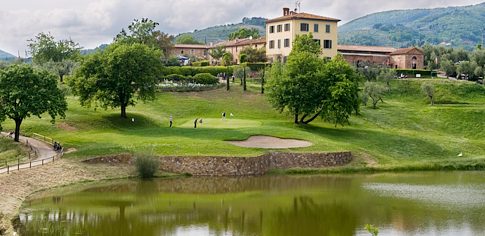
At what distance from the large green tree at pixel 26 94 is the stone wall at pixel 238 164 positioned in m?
11.0

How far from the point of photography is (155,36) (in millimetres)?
114312

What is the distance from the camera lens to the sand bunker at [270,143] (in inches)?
2172

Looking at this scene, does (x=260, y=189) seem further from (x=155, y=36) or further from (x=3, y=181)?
(x=155, y=36)

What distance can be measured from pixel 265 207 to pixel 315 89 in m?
27.5

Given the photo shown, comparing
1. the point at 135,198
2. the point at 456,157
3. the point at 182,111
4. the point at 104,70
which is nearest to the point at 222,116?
the point at 182,111

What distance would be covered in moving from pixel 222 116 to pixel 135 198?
31729 mm

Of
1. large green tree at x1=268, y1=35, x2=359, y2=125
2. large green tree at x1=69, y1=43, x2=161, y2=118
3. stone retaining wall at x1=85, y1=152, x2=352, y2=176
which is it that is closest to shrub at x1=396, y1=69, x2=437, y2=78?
large green tree at x1=268, y1=35, x2=359, y2=125

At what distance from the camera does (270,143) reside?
2219 inches

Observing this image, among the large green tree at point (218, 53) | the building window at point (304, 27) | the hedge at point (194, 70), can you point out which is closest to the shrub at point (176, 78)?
the hedge at point (194, 70)

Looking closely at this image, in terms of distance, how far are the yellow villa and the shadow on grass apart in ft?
109

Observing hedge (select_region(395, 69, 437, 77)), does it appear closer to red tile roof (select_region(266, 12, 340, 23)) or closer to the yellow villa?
the yellow villa

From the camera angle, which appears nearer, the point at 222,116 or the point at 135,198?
the point at 135,198

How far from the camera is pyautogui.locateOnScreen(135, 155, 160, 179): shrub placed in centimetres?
4853

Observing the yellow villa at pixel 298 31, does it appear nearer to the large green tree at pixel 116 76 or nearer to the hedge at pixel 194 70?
the hedge at pixel 194 70
